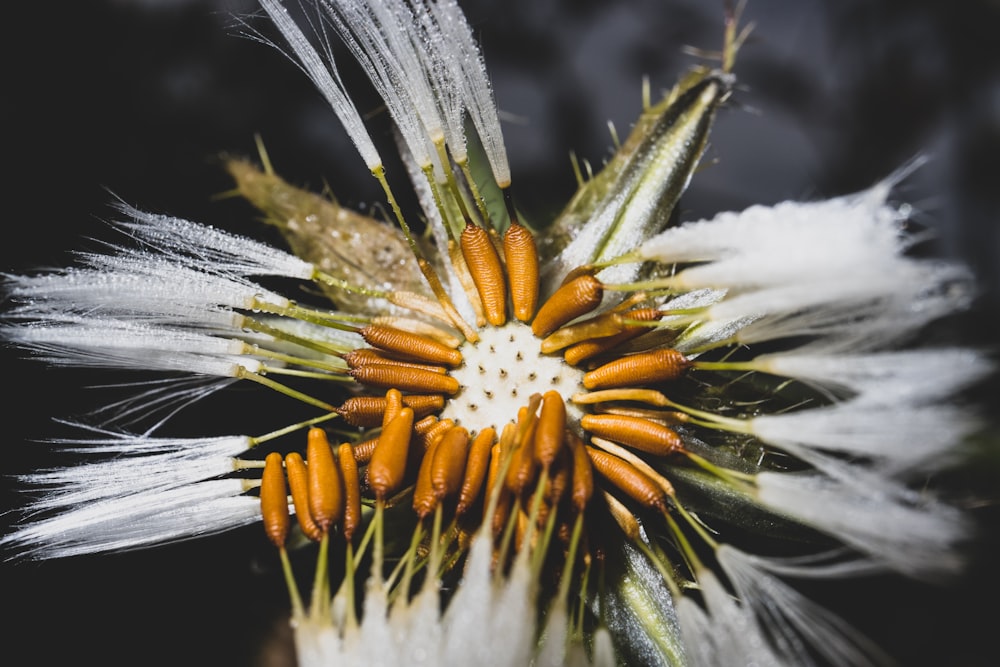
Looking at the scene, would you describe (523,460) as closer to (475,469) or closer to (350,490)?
(475,469)

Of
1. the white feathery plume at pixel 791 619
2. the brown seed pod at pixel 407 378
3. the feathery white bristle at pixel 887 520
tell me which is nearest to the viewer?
the feathery white bristle at pixel 887 520

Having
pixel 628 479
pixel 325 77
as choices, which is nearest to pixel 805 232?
pixel 628 479

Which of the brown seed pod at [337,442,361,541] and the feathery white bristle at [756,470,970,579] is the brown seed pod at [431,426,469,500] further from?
the feathery white bristle at [756,470,970,579]

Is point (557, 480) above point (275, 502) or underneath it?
underneath

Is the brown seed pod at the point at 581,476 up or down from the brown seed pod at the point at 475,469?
down

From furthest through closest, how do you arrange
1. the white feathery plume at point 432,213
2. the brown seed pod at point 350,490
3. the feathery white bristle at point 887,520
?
the white feathery plume at point 432,213 → the brown seed pod at point 350,490 → the feathery white bristle at point 887,520

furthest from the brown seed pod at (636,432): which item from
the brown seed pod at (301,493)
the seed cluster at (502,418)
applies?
the brown seed pod at (301,493)

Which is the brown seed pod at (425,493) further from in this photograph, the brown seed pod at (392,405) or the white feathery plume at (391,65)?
the white feathery plume at (391,65)
